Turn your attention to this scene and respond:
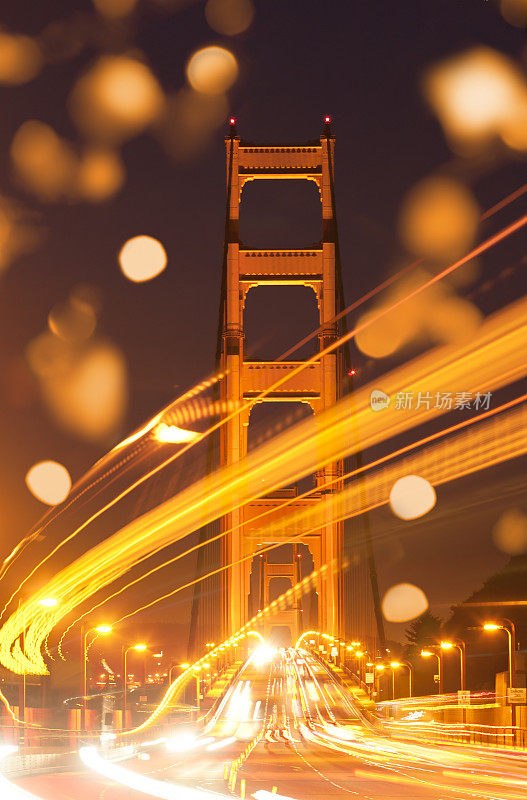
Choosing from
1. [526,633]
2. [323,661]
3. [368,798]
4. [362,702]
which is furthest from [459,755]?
[526,633]

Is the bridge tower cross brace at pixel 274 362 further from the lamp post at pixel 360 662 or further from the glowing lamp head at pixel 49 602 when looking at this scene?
the glowing lamp head at pixel 49 602

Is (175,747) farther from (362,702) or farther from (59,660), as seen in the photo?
(59,660)

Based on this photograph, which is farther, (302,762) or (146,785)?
(302,762)

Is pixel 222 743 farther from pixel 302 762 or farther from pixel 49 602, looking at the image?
pixel 49 602

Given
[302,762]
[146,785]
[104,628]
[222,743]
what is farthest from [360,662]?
[146,785]

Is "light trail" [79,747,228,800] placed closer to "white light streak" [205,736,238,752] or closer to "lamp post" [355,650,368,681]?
"white light streak" [205,736,238,752]

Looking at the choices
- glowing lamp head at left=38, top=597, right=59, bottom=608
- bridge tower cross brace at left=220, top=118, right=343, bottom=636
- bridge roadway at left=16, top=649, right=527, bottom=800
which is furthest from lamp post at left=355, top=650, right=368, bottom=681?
glowing lamp head at left=38, top=597, right=59, bottom=608
